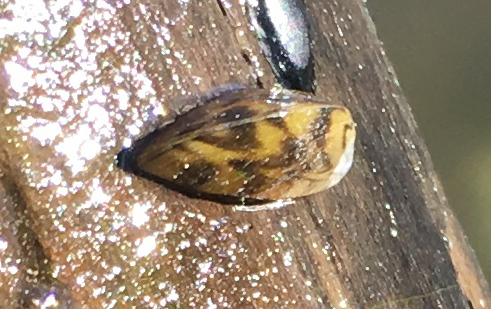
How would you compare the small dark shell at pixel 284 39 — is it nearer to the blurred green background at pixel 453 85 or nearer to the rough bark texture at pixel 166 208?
the rough bark texture at pixel 166 208

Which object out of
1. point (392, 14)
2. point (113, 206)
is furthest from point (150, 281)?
point (392, 14)

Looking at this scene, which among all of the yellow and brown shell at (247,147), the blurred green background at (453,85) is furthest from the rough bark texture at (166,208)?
the blurred green background at (453,85)

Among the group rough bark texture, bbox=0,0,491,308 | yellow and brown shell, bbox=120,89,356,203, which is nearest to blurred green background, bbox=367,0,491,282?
rough bark texture, bbox=0,0,491,308

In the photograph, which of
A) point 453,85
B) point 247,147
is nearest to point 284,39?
point 247,147

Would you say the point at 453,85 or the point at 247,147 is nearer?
the point at 247,147

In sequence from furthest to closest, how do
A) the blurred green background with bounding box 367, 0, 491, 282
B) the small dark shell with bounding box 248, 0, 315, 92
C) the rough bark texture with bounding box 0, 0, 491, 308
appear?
the blurred green background with bounding box 367, 0, 491, 282
the small dark shell with bounding box 248, 0, 315, 92
the rough bark texture with bounding box 0, 0, 491, 308

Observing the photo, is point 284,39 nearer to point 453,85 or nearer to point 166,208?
point 166,208

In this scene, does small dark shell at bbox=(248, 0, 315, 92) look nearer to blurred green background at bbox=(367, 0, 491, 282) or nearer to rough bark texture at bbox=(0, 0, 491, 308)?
rough bark texture at bbox=(0, 0, 491, 308)
